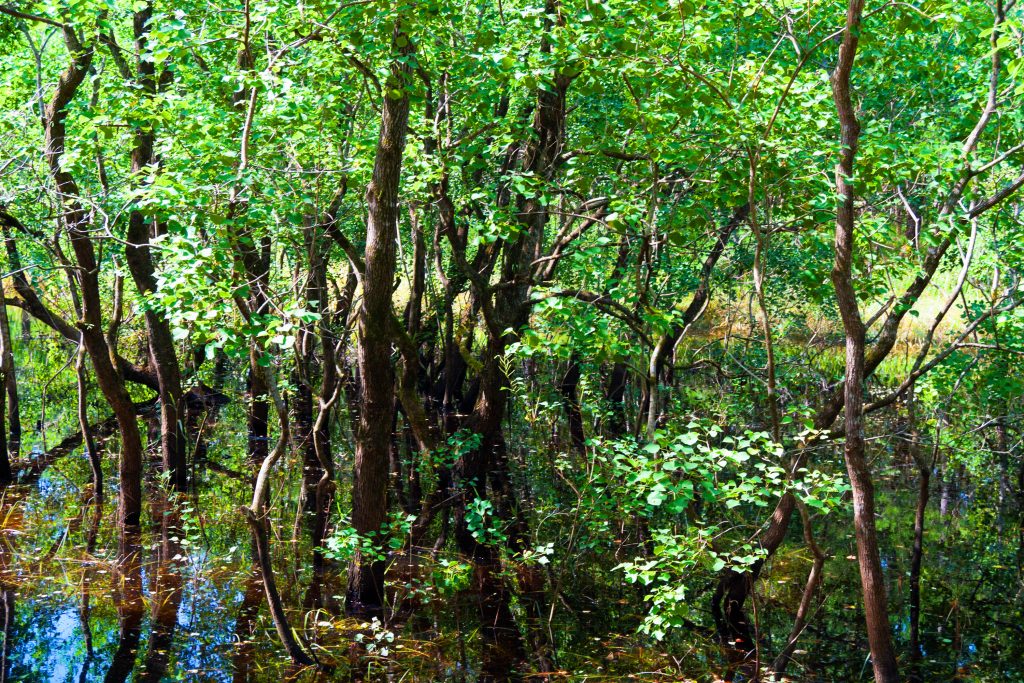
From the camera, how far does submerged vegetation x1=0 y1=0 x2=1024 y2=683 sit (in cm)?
645

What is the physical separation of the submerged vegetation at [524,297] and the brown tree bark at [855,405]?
21 mm

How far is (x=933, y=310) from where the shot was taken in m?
20.8

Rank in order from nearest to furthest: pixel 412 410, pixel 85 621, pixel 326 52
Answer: pixel 326 52, pixel 85 621, pixel 412 410

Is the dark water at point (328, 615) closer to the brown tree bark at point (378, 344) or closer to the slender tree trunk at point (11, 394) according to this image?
the brown tree bark at point (378, 344)

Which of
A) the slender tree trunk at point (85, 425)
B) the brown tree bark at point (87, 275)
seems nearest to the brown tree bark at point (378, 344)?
the brown tree bark at point (87, 275)

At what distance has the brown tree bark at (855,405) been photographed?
554 centimetres

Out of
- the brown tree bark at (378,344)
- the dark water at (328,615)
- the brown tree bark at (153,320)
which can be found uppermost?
the brown tree bark at (153,320)

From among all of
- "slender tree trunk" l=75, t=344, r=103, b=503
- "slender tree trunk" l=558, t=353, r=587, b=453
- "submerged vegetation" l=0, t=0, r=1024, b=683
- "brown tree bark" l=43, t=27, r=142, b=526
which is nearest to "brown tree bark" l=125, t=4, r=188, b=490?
"submerged vegetation" l=0, t=0, r=1024, b=683

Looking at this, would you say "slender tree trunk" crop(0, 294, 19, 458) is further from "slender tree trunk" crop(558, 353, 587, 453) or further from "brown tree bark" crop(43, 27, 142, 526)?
"slender tree trunk" crop(558, 353, 587, 453)

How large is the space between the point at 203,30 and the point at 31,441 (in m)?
10.7

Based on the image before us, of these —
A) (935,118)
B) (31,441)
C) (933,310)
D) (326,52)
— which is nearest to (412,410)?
(326,52)

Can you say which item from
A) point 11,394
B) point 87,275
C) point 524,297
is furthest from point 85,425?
point 524,297

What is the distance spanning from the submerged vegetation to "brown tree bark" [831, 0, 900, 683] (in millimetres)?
21

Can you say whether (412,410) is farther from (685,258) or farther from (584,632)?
(685,258)
